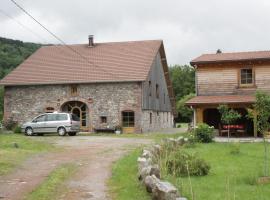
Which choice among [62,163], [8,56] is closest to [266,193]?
[62,163]

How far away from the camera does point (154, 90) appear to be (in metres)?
42.7

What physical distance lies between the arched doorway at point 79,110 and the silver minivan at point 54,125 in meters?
5.06

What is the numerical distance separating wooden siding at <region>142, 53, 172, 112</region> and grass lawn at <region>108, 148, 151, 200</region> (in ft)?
76.8

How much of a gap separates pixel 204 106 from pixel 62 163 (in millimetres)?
17020

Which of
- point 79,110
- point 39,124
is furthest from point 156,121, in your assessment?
point 39,124

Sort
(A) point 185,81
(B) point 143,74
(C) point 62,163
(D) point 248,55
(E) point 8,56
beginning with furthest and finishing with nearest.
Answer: (A) point 185,81
(E) point 8,56
(B) point 143,74
(D) point 248,55
(C) point 62,163

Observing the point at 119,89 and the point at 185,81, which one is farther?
the point at 185,81

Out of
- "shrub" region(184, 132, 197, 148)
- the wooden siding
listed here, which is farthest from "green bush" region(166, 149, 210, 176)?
the wooden siding

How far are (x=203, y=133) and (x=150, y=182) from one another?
638 inches

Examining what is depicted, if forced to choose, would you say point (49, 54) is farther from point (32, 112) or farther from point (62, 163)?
point (62, 163)

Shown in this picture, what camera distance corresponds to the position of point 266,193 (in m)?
10.9

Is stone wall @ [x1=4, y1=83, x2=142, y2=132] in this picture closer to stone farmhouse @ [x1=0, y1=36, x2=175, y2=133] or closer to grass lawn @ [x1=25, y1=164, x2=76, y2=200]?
stone farmhouse @ [x1=0, y1=36, x2=175, y2=133]

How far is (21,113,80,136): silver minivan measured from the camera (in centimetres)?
3228

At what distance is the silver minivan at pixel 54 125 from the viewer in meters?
32.3
